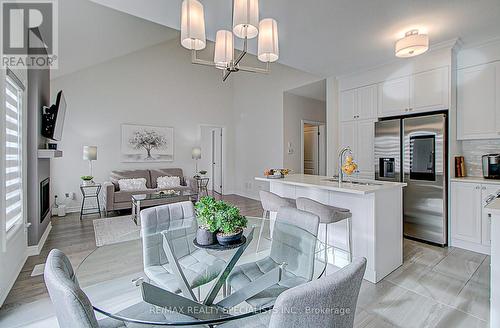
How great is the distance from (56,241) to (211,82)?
544 centimetres

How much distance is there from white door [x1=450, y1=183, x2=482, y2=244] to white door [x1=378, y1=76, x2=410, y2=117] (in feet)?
4.19

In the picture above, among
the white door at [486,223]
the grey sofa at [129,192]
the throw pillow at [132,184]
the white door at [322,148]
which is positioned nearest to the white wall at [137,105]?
Result: the grey sofa at [129,192]

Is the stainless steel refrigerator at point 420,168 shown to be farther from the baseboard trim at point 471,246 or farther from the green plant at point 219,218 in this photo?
the green plant at point 219,218

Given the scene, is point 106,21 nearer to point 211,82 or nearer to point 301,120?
point 211,82

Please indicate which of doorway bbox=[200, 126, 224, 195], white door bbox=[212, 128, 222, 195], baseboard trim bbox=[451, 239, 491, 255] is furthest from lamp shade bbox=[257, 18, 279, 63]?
white door bbox=[212, 128, 222, 195]

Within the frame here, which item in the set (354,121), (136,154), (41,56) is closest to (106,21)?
(41,56)

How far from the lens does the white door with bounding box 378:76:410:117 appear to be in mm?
3635

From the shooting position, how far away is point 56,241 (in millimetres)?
3459

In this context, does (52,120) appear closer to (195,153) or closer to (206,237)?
(206,237)

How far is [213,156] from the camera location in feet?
27.4

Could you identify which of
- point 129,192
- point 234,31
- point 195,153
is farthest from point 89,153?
point 234,31

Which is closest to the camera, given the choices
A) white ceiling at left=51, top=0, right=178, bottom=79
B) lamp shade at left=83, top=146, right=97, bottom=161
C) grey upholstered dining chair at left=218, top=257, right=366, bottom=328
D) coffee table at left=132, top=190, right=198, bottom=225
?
grey upholstered dining chair at left=218, top=257, right=366, bottom=328

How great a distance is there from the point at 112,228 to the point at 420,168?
4757 mm

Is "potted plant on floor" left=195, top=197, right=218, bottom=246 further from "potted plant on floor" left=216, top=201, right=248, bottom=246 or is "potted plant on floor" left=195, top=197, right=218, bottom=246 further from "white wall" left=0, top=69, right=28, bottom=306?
"white wall" left=0, top=69, right=28, bottom=306
